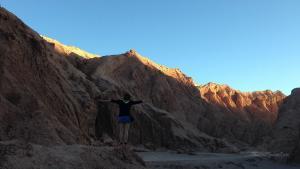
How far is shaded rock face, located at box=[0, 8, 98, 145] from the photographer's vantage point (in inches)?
886

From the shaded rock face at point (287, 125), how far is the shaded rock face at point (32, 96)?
108 ft

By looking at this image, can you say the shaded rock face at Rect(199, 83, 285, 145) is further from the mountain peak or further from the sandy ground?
the sandy ground

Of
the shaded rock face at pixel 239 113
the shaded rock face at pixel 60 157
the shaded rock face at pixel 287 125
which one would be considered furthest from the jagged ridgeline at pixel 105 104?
the shaded rock face at pixel 60 157

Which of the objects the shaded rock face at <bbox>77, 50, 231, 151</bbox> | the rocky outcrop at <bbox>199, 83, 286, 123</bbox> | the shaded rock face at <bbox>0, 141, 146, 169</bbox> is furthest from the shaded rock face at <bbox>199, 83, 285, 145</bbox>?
the shaded rock face at <bbox>0, 141, 146, 169</bbox>

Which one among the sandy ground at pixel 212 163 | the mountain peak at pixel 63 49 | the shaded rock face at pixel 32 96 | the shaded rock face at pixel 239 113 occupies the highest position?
the mountain peak at pixel 63 49

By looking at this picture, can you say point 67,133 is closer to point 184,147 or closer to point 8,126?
point 8,126

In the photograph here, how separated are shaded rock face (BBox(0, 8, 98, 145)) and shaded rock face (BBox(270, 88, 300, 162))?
32804 mm

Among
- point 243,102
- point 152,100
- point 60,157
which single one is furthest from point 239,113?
point 60,157

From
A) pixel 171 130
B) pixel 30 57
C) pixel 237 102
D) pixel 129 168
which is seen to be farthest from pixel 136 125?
pixel 237 102

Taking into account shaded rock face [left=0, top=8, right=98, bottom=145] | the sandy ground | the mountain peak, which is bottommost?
the sandy ground

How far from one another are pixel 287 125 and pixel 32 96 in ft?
154

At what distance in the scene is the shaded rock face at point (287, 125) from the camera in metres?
59.9

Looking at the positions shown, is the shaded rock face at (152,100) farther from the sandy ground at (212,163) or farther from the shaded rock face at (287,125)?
the sandy ground at (212,163)

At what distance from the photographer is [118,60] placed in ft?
219
